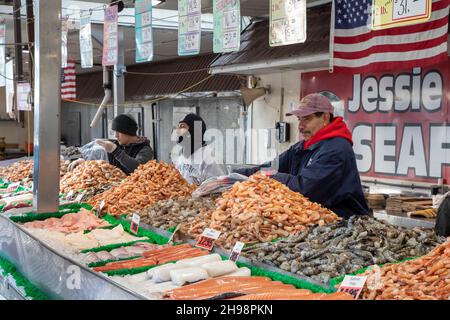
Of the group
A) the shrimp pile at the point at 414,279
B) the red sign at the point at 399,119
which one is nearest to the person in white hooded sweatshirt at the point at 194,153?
the red sign at the point at 399,119

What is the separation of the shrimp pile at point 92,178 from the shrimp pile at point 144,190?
1.41ft

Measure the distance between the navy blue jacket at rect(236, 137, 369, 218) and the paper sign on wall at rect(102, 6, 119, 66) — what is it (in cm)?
317

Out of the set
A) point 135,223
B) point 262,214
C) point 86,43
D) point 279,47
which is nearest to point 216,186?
point 135,223

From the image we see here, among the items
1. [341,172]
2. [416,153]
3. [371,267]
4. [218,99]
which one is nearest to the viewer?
[371,267]

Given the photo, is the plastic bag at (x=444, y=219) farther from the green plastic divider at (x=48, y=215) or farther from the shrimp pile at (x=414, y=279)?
the green plastic divider at (x=48, y=215)

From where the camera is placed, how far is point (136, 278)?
2.83 m

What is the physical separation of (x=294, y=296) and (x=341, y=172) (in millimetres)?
1879

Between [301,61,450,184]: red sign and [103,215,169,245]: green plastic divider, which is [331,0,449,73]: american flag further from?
[103,215,169,245]: green plastic divider

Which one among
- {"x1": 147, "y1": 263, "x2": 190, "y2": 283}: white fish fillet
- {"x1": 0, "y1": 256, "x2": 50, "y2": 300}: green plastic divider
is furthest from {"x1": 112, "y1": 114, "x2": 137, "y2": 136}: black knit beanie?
{"x1": 147, "y1": 263, "x2": 190, "y2": 283}: white fish fillet

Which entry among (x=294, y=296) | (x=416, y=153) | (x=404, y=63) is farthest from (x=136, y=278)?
(x=416, y=153)

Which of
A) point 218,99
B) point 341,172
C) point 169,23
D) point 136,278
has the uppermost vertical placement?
point 169,23

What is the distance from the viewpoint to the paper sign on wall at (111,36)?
20.9 feet

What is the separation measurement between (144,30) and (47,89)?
212cm
